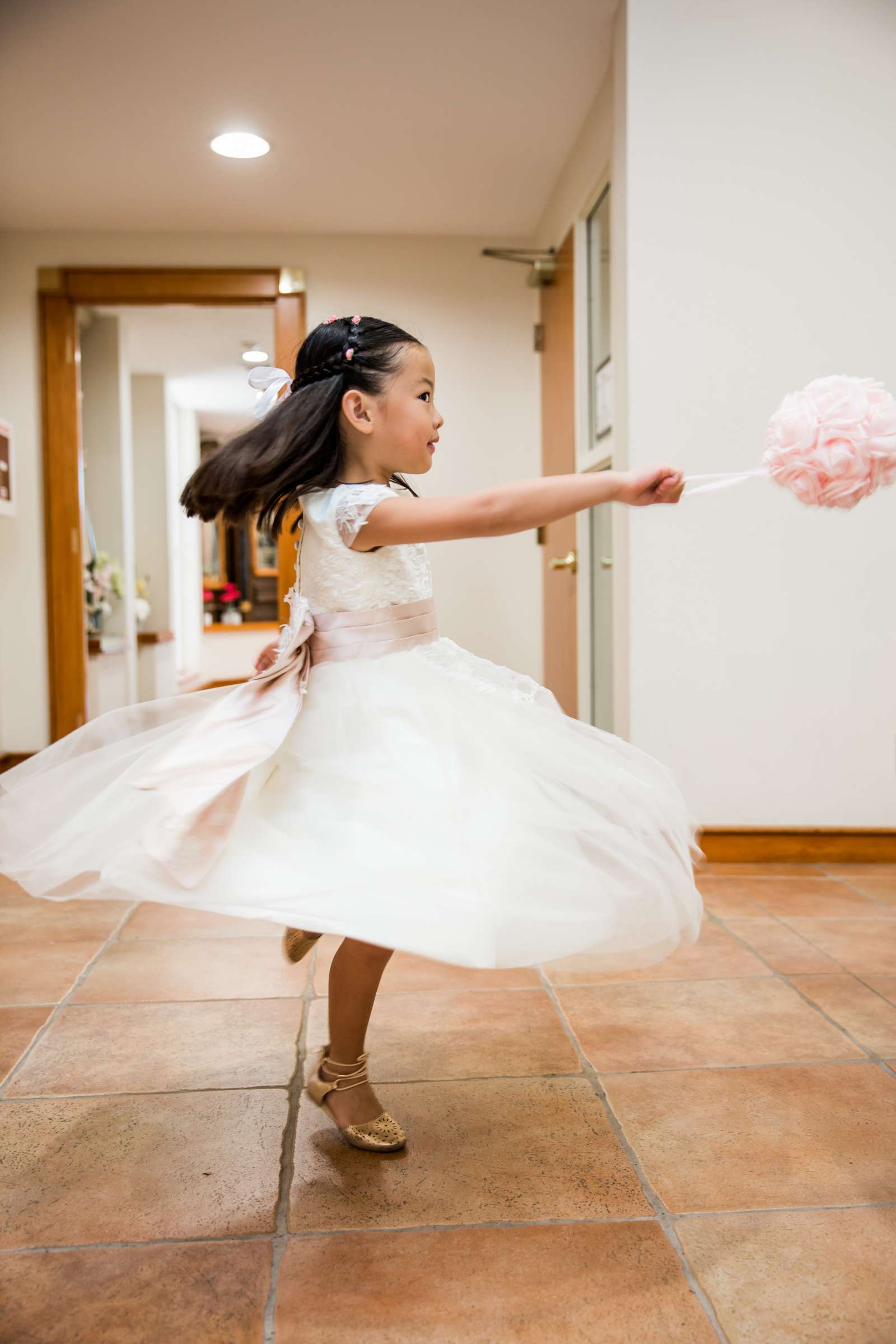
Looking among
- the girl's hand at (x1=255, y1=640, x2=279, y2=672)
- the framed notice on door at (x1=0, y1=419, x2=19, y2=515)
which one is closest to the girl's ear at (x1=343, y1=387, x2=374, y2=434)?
the girl's hand at (x1=255, y1=640, x2=279, y2=672)

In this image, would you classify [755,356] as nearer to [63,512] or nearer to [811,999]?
[811,999]

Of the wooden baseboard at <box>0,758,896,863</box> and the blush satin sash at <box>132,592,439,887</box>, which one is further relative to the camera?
the wooden baseboard at <box>0,758,896,863</box>

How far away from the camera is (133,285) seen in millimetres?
4566

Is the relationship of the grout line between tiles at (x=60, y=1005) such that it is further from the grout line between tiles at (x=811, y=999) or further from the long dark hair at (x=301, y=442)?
the grout line between tiles at (x=811, y=999)

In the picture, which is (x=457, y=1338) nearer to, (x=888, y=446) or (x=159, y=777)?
(x=159, y=777)

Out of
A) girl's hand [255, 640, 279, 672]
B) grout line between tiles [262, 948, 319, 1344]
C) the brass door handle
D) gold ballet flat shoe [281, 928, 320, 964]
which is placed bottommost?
grout line between tiles [262, 948, 319, 1344]

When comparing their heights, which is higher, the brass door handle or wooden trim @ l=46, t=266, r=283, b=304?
wooden trim @ l=46, t=266, r=283, b=304

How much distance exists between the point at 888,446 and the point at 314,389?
31.4 inches

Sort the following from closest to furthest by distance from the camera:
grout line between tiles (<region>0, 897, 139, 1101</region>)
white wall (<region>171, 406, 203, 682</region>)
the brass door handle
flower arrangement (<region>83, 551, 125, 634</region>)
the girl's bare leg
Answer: the girl's bare leg → grout line between tiles (<region>0, 897, 139, 1101</region>) → the brass door handle → flower arrangement (<region>83, 551, 125, 634</region>) → white wall (<region>171, 406, 203, 682</region>)

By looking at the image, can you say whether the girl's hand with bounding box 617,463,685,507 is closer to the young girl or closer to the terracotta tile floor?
the young girl

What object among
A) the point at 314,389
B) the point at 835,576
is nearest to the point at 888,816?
the point at 835,576

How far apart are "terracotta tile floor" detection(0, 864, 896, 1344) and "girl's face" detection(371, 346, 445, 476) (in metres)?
0.76

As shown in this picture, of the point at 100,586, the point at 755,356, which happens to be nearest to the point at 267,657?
the point at 755,356

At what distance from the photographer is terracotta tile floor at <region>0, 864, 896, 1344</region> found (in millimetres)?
1141
